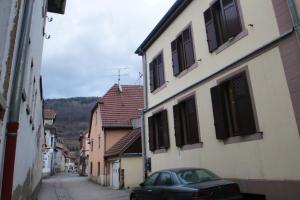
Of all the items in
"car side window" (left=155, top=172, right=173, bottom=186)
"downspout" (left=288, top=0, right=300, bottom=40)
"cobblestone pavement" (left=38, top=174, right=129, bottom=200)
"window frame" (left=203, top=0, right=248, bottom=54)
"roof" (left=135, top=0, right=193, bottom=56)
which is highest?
"roof" (left=135, top=0, right=193, bottom=56)

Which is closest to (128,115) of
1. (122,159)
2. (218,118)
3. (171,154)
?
(122,159)

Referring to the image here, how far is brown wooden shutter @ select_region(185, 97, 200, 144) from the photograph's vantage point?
11211 mm

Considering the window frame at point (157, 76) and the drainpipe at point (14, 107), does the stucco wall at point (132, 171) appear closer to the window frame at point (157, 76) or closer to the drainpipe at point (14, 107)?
the window frame at point (157, 76)

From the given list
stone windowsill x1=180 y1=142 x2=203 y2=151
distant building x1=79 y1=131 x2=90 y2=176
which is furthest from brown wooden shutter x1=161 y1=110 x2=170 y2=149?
distant building x1=79 y1=131 x2=90 y2=176

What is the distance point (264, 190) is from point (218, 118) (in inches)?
107

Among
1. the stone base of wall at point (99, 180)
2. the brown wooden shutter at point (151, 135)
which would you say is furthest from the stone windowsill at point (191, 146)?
the stone base of wall at point (99, 180)

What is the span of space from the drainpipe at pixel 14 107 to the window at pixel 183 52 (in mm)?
7664

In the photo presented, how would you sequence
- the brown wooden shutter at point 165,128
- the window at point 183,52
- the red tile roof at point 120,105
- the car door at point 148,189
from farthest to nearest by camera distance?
the red tile roof at point 120,105, the brown wooden shutter at point 165,128, the window at point 183,52, the car door at point 148,189

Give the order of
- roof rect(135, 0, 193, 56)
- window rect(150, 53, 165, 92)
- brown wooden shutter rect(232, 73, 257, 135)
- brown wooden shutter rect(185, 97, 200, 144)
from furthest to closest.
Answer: window rect(150, 53, 165, 92), roof rect(135, 0, 193, 56), brown wooden shutter rect(185, 97, 200, 144), brown wooden shutter rect(232, 73, 257, 135)

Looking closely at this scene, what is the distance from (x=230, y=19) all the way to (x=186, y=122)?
4.47 m

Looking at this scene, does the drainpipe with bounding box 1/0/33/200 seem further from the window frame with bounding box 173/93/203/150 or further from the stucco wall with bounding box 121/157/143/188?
the stucco wall with bounding box 121/157/143/188

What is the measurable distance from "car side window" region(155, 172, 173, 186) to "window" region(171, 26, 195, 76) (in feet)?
16.2

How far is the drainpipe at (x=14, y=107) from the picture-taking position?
15.0 feet

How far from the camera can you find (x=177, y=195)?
7547 millimetres
